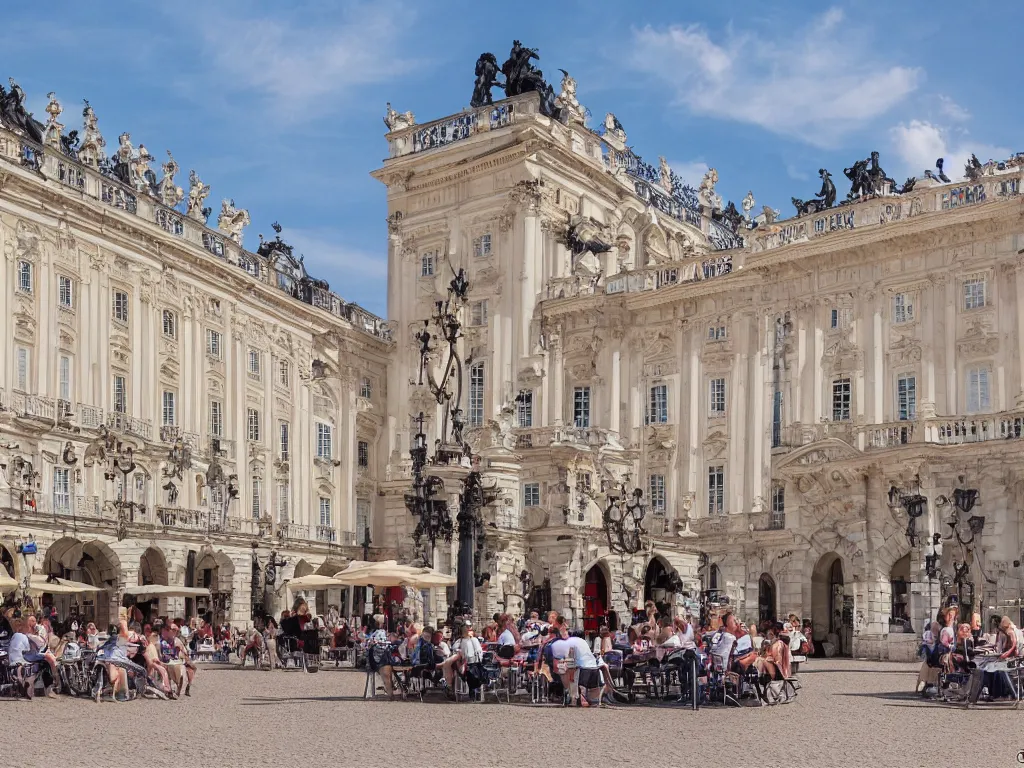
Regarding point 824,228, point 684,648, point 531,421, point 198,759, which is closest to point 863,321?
point 824,228

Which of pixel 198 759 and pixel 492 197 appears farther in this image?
pixel 492 197

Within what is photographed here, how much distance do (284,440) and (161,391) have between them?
7.43 metres

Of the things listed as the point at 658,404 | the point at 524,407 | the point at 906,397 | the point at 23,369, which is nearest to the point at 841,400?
the point at 906,397

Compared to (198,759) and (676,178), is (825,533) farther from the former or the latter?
(198,759)

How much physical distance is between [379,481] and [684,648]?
4016cm

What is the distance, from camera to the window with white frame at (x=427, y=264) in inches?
2410

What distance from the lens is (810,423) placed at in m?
49.7

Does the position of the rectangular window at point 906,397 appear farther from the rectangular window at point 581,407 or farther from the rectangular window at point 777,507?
the rectangular window at point 581,407

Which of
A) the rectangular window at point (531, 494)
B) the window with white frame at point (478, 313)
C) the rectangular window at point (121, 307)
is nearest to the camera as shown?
the rectangular window at point (121, 307)

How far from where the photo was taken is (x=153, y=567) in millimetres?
50250

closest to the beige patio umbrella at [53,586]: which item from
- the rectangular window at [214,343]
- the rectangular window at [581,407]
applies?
the rectangular window at [214,343]

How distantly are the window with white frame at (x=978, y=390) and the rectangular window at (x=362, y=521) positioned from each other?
24.7 metres

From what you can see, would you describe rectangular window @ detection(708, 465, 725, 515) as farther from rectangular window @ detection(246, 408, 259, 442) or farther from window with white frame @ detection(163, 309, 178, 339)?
window with white frame @ detection(163, 309, 178, 339)

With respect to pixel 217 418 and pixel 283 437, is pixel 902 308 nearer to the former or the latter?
pixel 283 437
